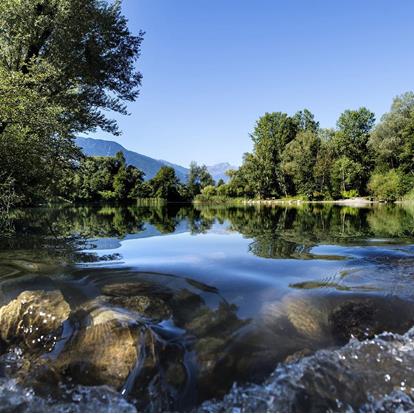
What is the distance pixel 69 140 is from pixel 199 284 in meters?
13.1

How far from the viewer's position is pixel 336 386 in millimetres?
3836

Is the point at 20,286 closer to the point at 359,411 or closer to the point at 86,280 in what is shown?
the point at 86,280

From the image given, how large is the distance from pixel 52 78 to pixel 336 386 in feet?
54.1

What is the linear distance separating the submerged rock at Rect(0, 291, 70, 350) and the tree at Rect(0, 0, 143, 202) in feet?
29.7

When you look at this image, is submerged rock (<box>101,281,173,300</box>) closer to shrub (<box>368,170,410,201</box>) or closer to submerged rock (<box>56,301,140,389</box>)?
submerged rock (<box>56,301,140,389</box>)

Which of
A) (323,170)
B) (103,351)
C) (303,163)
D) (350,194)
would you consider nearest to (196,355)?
(103,351)

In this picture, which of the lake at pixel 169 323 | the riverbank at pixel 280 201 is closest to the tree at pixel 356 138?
the riverbank at pixel 280 201

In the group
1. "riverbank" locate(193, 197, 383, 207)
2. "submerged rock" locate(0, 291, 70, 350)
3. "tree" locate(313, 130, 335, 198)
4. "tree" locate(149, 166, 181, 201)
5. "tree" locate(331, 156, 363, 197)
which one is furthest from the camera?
"tree" locate(149, 166, 181, 201)

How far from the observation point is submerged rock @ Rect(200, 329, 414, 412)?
3629 mm

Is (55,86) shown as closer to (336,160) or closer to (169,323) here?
(169,323)

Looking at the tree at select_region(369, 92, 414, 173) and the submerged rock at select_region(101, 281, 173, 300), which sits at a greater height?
the tree at select_region(369, 92, 414, 173)

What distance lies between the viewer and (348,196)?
2640 inches

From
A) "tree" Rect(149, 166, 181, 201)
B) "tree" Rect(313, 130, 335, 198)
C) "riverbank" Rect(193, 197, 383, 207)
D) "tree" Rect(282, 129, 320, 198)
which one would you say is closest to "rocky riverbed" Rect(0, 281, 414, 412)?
"riverbank" Rect(193, 197, 383, 207)

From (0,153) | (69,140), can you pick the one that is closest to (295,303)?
(0,153)
